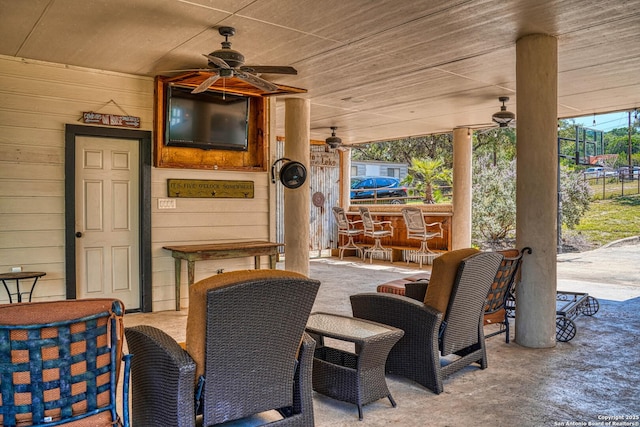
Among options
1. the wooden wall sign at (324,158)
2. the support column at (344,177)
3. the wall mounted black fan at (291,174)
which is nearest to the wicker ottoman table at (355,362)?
the wall mounted black fan at (291,174)

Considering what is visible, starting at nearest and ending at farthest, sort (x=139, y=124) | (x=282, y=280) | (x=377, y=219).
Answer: (x=282, y=280) < (x=139, y=124) < (x=377, y=219)

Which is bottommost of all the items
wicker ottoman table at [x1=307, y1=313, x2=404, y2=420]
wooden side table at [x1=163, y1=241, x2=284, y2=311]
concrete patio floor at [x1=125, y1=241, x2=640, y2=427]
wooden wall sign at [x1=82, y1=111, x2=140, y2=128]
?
concrete patio floor at [x1=125, y1=241, x2=640, y2=427]

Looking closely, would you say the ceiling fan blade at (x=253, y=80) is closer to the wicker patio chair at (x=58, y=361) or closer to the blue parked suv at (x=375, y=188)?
the wicker patio chair at (x=58, y=361)

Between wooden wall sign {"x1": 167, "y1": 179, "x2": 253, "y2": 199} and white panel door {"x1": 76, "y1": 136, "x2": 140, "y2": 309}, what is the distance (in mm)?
442

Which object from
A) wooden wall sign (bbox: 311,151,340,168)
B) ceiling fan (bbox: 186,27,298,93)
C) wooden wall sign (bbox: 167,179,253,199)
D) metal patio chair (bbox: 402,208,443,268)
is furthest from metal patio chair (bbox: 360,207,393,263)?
ceiling fan (bbox: 186,27,298,93)

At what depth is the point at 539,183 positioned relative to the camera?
14.4 feet

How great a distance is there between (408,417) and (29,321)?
2122 millimetres

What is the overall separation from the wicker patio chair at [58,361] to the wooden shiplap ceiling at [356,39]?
276 cm

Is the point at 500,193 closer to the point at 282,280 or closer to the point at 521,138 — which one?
the point at 521,138

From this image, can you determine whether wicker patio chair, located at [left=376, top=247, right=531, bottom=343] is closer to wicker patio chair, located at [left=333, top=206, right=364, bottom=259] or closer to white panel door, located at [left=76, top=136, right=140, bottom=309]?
white panel door, located at [left=76, top=136, right=140, bottom=309]

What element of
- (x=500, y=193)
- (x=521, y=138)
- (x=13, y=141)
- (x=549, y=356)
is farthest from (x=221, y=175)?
(x=500, y=193)

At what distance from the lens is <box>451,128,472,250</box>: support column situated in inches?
389

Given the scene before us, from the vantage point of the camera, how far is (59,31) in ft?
14.4

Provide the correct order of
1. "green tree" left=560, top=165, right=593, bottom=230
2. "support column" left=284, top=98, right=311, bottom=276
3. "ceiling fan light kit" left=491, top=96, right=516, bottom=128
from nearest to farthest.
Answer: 1. "ceiling fan light kit" left=491, top=96, right=516, bottom=128
2. "support column" left=284, top=98, right=311, bottom=276
3. "green tree" left=560, top=165, right=593, bottom=230
